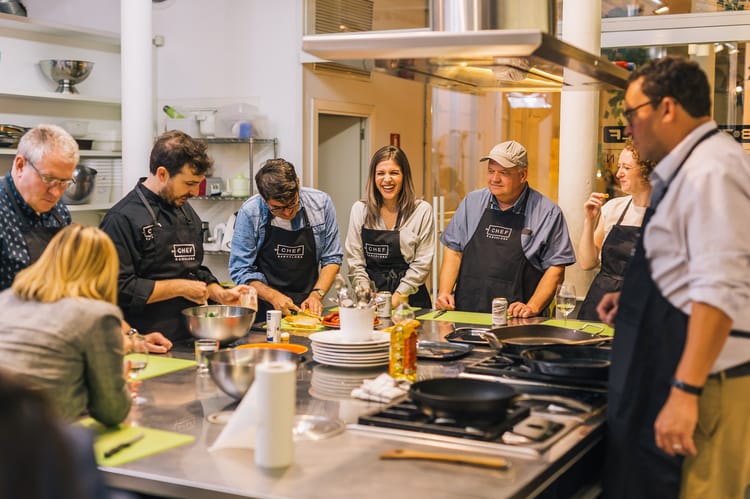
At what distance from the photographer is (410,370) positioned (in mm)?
2949

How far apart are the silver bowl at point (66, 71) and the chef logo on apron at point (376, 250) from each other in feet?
9.16

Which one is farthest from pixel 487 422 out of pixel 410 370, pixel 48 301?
pixel 48 301

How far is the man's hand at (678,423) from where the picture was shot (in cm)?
231

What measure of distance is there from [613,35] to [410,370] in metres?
4.19

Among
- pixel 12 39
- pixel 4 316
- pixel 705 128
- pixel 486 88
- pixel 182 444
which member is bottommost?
pixel 182 444

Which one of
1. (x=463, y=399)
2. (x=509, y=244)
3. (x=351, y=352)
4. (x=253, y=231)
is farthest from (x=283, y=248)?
(x=463, y=399)

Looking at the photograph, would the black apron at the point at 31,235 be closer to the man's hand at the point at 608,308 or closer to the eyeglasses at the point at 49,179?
the eyeglasses at the point at 49,179

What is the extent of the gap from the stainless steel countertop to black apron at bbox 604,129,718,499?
0.09 metres

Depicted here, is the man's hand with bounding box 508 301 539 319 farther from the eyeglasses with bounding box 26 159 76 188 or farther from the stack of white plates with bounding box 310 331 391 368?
the eyeglasses with bounding box 26 159 76 188

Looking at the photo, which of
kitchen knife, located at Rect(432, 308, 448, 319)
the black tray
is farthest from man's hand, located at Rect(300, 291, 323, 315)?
the black tray

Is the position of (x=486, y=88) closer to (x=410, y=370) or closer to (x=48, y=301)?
(x=410, y=370)

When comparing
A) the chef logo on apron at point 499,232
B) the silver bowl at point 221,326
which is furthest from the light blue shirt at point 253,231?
the silver bowl at point 221,326

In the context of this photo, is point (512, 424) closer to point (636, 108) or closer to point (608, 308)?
point (608, 308)

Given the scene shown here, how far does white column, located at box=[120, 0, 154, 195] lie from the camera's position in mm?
6188
